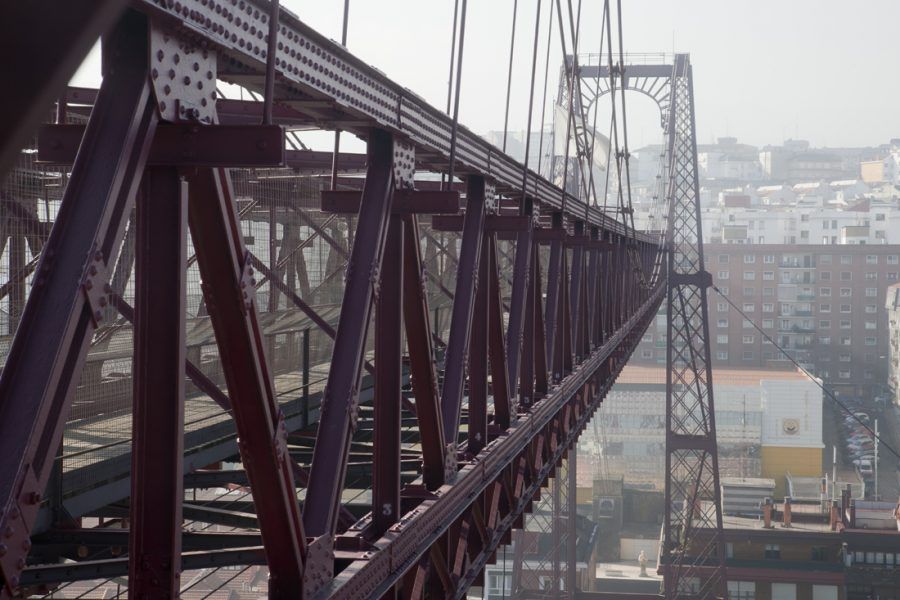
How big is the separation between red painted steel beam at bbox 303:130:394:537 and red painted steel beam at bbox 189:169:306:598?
0.33m

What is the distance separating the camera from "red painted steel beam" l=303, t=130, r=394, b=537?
3.47 meters

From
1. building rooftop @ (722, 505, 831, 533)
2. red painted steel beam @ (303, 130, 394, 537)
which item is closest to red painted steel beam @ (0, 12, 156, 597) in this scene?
red painted steel beam @ (303, 130, 394, 537)

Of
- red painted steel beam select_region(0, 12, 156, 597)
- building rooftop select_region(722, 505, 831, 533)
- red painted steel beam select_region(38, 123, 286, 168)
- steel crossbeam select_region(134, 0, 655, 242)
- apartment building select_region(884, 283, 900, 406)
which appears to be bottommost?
building rooftop select_region(722, 505, 831, 533)

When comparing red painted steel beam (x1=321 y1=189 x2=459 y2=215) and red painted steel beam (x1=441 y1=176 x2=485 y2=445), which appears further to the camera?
red painted steel beam (x1=441 y1=176 x2=485 y2=445)

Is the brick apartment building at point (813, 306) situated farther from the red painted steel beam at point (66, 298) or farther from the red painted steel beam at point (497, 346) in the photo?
the red painted steel beam at point (66, 298)

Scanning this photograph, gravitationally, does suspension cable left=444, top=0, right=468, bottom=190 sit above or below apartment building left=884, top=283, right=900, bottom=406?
above

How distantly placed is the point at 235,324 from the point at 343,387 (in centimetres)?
97

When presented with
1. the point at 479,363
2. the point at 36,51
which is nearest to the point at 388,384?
the point at 479,363

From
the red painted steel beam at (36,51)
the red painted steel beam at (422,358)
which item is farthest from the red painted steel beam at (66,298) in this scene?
the red painted steel beam at (422,358)

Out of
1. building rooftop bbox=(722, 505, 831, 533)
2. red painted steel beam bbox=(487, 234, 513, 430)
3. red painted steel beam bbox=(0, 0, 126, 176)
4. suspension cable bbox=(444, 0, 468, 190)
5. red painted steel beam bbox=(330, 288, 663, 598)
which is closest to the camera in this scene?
red painted steel beam bbox=(0, 0, 126, 176)

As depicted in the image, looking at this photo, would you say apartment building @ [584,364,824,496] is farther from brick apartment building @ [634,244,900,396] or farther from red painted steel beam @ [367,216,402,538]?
red painted steel beam @ [367,216,402,538]

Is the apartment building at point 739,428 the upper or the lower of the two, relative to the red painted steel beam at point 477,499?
lower

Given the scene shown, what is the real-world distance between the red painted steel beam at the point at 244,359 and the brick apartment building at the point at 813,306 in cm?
6857

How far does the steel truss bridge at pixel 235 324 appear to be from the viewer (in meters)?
1.88
